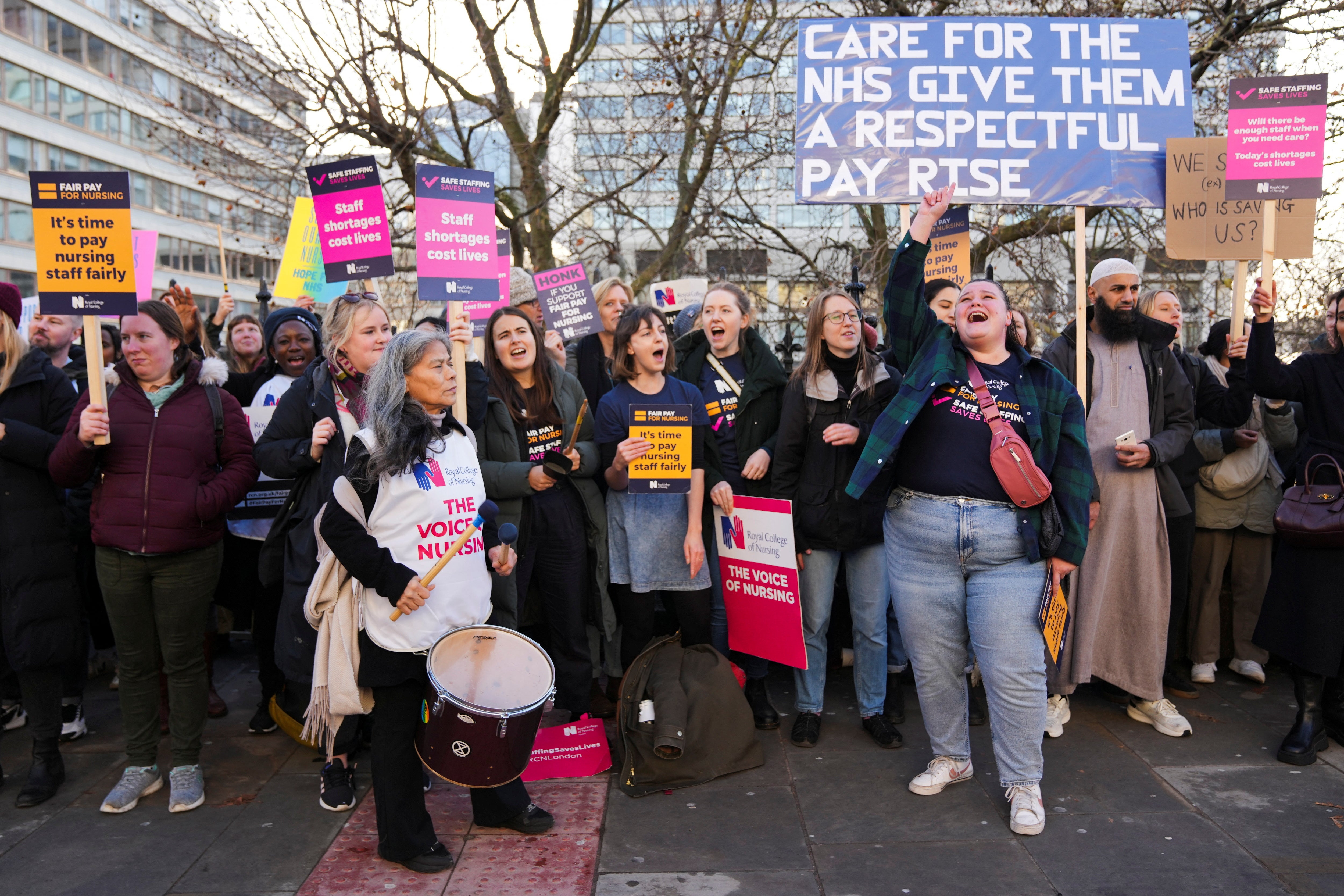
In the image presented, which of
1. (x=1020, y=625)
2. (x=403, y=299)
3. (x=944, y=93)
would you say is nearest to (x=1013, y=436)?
(x=1020, y=625)

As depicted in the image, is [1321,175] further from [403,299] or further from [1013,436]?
[403,299]

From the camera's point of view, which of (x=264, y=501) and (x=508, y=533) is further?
(x=264, y=501)

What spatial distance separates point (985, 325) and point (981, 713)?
2257 millimetres

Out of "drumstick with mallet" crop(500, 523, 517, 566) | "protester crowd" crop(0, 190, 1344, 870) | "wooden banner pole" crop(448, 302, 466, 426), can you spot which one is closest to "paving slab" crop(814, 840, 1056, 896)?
"protester crowd" crop(0, 190, 1344, 870)

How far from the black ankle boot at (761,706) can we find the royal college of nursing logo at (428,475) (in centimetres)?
202

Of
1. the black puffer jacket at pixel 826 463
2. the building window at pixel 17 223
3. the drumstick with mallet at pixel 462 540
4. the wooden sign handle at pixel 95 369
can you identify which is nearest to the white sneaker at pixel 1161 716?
the black puffer jacket at pixel 826 463

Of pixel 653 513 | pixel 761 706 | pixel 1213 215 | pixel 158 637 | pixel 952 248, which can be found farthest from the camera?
pixel 952 248

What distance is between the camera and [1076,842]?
354 cm

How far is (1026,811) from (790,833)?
2.99ft

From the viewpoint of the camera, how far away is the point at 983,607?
3.72 meters

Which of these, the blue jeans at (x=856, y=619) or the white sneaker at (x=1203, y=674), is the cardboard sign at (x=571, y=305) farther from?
the white sneaker at (x=1203, y=674)

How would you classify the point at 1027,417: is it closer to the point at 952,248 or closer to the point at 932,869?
the point at 932,869

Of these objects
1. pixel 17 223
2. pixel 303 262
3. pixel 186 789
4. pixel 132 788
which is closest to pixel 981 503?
pixel 186 789

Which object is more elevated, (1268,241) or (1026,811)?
(1268,241)
